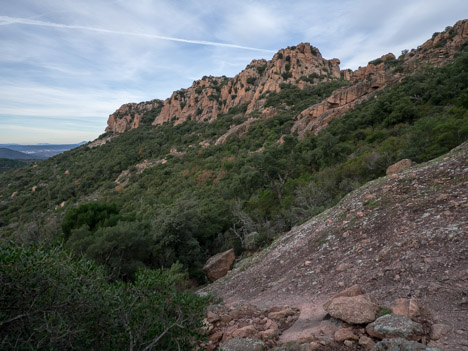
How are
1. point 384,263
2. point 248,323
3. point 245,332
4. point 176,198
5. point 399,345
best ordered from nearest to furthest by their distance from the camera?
point 399,345, point 245,332, point 248,323, point 384,263, point 176,198

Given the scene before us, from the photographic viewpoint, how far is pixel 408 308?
2.99 meters

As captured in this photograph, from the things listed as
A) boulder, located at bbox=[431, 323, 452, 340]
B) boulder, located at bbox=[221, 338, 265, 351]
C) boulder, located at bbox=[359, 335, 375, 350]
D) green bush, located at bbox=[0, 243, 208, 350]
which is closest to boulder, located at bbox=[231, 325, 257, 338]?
boulder, located at bbox=[221, 338, 265, 351]

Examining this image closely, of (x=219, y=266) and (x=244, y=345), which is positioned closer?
(x=244, y=345)

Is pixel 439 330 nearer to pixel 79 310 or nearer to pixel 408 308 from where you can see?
pixel 408 308

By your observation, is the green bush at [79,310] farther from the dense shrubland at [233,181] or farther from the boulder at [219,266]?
the boulder at [219,266]

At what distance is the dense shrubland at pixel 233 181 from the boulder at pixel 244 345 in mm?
7871

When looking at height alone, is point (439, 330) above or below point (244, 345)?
above

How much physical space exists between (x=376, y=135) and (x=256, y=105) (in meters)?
30.4

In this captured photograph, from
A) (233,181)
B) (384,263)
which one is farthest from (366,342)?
(233,181)

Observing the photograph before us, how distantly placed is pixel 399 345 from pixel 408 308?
804mm

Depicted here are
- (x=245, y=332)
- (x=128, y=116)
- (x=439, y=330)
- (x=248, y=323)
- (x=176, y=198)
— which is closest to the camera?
(x=439, y=330)

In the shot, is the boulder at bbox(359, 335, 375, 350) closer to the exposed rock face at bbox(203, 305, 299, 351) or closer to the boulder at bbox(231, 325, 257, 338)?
the exposed rock face at bbox(203, 305, 299, 351)

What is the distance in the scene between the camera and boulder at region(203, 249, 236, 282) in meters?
11.5

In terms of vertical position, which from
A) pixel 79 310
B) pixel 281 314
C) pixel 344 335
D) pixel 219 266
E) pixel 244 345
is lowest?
pixel 219 266
